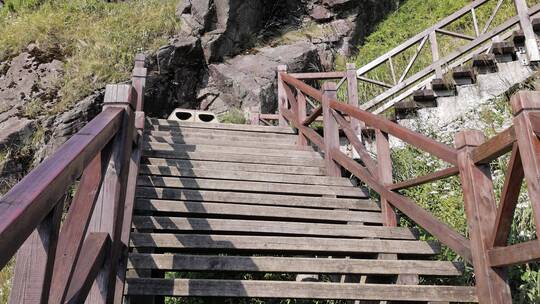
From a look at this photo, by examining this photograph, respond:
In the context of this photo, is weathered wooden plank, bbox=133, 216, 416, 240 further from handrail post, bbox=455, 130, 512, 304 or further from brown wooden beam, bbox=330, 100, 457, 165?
handrail post, bbox=455, 130, 512, 304

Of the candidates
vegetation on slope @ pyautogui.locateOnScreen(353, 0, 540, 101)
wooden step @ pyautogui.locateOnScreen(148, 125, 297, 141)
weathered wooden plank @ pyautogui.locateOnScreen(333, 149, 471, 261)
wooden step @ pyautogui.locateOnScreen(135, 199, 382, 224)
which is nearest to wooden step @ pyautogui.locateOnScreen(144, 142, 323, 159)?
wooden step @ pyautogui.locateOnScreen(148, 125, 297, 141)

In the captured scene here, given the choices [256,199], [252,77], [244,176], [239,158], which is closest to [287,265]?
[256,199]

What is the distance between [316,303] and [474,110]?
9.10 feet

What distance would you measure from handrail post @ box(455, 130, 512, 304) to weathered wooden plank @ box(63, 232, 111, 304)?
63.9 inches

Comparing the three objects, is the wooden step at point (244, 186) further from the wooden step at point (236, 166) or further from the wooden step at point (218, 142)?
the wooden step at point (218, 142)

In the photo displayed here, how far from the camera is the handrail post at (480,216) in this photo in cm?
205

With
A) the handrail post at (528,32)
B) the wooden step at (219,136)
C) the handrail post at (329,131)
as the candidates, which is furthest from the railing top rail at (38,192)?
the handrail post at (528,32)

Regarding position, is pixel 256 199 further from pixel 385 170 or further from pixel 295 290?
pixel 295 290

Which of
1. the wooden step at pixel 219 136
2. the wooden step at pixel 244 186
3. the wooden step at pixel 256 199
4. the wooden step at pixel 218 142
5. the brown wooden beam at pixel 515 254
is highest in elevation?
the wooden step at pixel 219 136

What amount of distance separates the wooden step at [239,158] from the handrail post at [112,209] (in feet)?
6.13

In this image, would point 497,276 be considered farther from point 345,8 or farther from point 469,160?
point 345,8

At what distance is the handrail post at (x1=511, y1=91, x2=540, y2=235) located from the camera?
67.5 inches

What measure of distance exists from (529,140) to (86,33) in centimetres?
928

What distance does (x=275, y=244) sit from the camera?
2723 mm
